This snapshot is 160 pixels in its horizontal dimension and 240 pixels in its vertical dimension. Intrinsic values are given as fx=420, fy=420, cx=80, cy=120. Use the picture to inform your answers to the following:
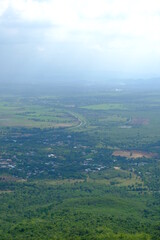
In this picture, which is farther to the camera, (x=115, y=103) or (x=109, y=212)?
(x=115, y=103)

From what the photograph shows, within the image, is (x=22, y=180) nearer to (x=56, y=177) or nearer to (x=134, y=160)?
(x=56, y=177)

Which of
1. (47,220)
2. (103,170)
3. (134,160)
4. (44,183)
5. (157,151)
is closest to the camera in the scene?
(47,220)

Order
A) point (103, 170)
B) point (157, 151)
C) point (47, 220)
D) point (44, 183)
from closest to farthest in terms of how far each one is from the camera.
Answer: point (47, 220), point (44, 183), point (103, 170), point (157, 151)

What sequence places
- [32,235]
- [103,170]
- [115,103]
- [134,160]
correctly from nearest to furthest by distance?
[32,235]
[103,170]
[134,160]
[115,103]

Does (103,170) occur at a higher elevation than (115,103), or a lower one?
lower

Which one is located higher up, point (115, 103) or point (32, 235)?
point (115, 103)

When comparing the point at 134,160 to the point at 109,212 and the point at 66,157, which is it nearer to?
the point at 66,157

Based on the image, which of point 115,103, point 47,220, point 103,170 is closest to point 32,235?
point 47,220

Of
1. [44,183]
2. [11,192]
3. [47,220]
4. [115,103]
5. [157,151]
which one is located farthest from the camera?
[115,103]

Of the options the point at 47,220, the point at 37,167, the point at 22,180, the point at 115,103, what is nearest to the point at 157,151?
the point at 37,167
